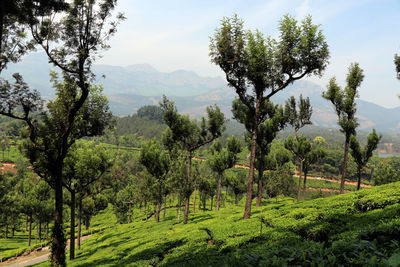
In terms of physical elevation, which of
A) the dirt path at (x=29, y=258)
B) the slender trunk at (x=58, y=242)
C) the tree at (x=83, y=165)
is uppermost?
the tree at (x=83, y=165)

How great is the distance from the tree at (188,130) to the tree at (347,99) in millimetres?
16857

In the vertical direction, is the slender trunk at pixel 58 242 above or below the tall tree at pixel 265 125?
below

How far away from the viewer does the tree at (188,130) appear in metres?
33.9

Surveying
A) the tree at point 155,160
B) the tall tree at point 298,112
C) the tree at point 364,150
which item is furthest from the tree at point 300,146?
the tree at point 155,160

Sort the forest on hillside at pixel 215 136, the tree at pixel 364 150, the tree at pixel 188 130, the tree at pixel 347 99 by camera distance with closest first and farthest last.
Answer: the forest on hillside at pixel 215 136 < the tree at pixel 347 99 < the tree at pixel 188 130 < the tree at pixel 364 150

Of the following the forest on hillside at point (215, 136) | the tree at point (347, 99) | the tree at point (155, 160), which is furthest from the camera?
the tree at point (155, 160)

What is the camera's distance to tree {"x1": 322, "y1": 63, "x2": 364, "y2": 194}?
100ft

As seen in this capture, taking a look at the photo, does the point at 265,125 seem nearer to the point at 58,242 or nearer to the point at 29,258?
the point at 58,242

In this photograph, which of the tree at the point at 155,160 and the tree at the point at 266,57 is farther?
the tree at the point at 155,160

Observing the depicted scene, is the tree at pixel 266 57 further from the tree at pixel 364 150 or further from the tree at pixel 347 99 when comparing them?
the tree at pixel 364 150

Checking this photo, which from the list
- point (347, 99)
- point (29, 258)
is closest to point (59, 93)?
point (347, 99)

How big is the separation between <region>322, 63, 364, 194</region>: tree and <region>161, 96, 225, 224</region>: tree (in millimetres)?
16857

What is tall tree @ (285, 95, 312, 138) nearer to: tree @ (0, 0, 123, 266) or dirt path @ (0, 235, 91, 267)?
tree @ (0, 0, 123, 266)

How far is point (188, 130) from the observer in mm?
34594
